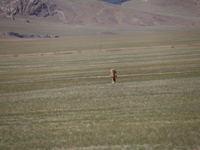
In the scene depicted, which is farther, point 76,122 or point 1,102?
point 1,102

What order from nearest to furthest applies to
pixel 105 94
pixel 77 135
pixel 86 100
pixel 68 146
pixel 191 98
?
1. pixel 68 146
2. pixel 77 135
3. pixel 191 98
4. pixel 86 100
5. pixel 105 94

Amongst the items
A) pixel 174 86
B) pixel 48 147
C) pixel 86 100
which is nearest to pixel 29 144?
pixel 48 147

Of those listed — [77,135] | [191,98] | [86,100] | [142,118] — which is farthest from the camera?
[86,100]

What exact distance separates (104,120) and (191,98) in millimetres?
4377

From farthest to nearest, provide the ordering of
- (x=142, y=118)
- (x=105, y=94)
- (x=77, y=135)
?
(x=105, y=94)
(x=142, y=118)
(x=77, y=135)

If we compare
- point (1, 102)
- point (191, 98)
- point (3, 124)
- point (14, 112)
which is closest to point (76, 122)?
point (3, 124)

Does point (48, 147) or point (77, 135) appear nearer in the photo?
point (48, 147)

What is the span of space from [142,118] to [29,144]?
383 centimetres

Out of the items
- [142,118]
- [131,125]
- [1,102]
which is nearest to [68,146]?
[131,125]

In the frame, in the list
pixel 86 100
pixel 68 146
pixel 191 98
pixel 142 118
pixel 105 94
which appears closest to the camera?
pixel 68 146

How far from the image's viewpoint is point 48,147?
8.91 m

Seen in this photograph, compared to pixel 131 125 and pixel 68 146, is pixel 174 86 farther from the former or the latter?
pixel 68 146

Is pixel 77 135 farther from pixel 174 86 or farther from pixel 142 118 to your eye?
pixel 174 86

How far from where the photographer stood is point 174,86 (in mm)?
17391
